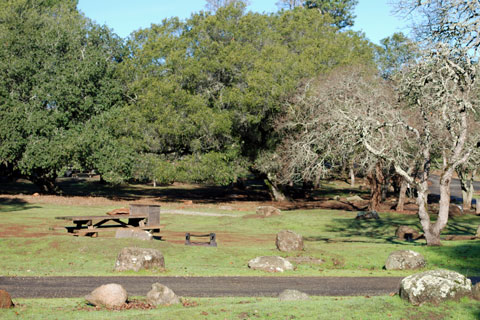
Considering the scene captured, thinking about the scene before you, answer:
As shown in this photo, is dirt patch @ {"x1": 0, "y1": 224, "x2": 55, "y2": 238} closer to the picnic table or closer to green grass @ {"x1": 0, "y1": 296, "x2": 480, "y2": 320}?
the picnic table

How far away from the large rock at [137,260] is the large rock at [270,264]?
11.0ft

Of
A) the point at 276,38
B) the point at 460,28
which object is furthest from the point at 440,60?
the point at 276,38

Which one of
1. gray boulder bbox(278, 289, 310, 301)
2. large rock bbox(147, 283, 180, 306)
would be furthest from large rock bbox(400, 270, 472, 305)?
large rock bbox(147, 283, 180, 306)

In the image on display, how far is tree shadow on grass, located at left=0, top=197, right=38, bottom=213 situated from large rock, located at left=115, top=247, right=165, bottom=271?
77.6 ft

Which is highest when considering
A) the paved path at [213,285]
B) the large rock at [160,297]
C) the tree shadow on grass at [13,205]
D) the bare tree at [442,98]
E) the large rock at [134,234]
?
the bare tree at [442,98]

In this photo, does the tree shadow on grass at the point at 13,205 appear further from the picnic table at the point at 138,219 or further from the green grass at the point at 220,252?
the picnic table at the point at 138,219

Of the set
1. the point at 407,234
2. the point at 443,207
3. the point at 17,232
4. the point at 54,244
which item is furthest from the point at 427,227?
the point at 17,232

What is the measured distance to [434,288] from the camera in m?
12.1

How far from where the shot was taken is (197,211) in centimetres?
4356

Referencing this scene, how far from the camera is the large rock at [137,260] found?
18.9 metres

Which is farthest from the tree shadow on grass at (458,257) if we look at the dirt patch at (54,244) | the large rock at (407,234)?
the dirt patch at (54,244)

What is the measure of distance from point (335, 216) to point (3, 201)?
27.2 metres

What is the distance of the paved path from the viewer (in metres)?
15.2

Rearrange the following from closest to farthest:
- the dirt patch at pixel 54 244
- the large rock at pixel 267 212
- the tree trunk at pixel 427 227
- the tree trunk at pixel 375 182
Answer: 1. the dirt patch at pixel 54 244
2. the tree trunk at pixel 427 227
3. the large rock at pixel 267 212
4. the tree trunk at pixel 375 182
